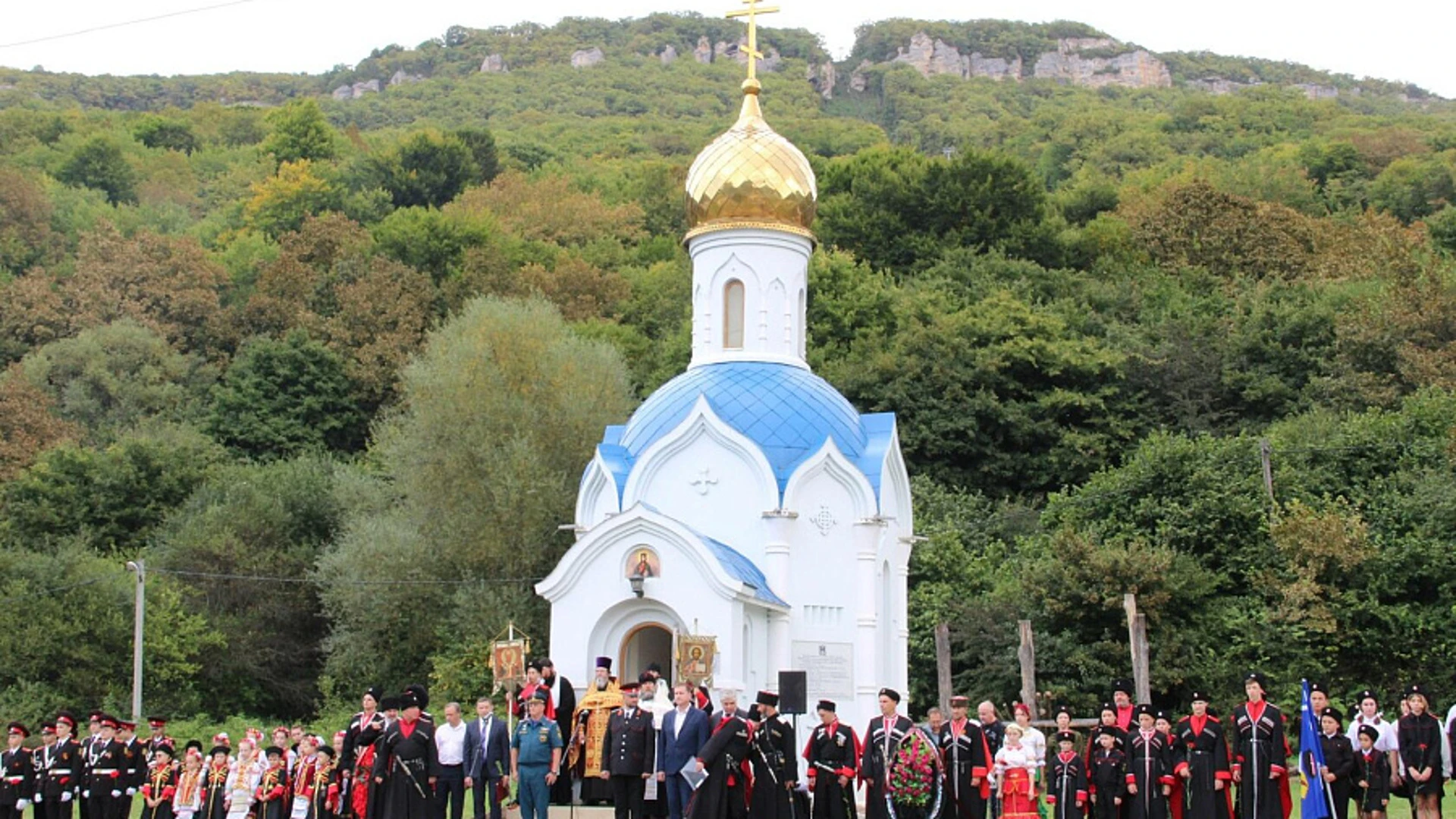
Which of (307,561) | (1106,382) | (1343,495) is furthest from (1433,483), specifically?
(307,561)

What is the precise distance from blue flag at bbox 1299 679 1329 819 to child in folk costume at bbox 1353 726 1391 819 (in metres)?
0.66

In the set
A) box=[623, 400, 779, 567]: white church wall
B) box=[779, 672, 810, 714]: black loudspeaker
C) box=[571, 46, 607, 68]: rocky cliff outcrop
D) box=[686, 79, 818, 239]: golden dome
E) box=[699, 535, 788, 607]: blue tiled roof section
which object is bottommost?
box=[779, 672, 810, 714]: black loudspeaker

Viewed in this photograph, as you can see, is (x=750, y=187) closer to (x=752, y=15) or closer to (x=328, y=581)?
(x=752, y=15)

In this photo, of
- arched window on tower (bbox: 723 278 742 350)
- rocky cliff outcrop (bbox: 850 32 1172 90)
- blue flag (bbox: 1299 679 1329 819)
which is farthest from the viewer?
rocky cliff outcrop (bbox: 850 32 1172 90)

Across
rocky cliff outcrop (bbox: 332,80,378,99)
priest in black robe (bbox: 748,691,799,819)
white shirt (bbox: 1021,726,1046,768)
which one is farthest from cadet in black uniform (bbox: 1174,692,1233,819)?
rocky cliff outcrop (bbox: 332,80,378,99)

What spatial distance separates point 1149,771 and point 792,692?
3316mm

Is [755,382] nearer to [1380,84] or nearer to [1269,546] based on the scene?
[1269,546]

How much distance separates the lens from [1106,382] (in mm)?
38531

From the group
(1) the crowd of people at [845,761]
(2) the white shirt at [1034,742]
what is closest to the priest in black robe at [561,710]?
(1) the crowd of people at [845,761]

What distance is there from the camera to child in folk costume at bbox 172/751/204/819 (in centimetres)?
1580

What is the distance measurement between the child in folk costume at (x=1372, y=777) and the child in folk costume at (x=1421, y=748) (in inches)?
8.2

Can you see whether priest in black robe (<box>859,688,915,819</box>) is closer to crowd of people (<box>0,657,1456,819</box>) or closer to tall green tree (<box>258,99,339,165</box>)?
crowd of people (<box>0,657,1456,819</box>)

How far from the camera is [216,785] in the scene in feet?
51.9

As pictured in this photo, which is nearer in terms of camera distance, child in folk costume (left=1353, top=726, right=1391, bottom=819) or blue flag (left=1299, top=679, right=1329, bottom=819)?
blue flag (left=1299, top=679, right=1329, bottom=819)
